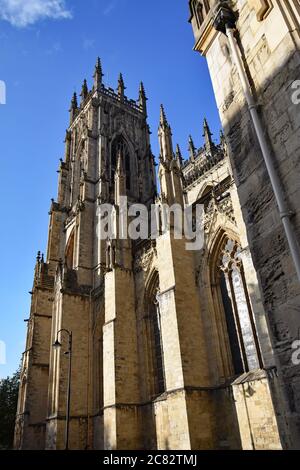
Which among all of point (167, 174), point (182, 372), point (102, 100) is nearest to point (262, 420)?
point (182, 372)

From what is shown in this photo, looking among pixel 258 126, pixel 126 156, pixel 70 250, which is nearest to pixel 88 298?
pixel 70 250

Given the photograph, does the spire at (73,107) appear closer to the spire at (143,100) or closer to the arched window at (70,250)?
the spire at (143,100)

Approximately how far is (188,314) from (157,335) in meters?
3.73

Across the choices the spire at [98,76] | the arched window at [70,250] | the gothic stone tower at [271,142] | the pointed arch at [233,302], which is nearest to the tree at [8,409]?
the arched window at [70,250]

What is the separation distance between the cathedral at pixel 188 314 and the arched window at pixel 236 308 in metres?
0.04

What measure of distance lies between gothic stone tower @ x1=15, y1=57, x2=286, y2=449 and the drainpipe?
1.80 m

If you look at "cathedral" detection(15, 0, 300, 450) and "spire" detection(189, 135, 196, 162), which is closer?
"cathedral" detection(15, 0, 300, 450)

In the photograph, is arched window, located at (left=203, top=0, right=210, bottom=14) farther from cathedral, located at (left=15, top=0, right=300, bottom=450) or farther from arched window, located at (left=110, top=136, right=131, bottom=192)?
arched window, located at (left=110, top=136, right=131, bottom=192)

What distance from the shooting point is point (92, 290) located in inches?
938

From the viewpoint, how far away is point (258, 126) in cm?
444

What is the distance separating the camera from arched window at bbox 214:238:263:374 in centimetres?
1284

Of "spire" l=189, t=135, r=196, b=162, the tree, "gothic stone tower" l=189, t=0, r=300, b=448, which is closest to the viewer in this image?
"gothic stone tower" l=189, t=0, r=300, b=448

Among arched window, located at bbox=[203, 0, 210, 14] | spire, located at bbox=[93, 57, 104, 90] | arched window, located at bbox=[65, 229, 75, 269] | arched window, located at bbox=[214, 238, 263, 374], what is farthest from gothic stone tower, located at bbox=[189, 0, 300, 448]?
spire, located at bbox=[93, 57, 104, 90]

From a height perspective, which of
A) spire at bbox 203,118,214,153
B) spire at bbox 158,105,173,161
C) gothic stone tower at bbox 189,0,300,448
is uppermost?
spire at bbox 203,118,214,153
